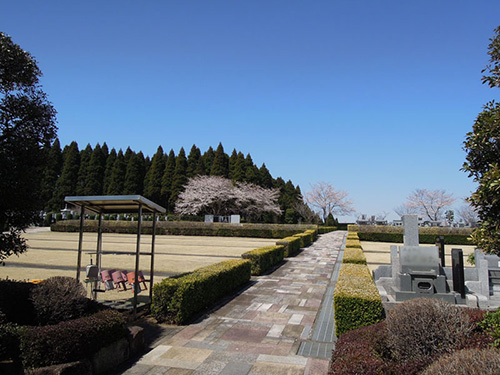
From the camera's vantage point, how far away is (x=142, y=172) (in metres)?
56.4

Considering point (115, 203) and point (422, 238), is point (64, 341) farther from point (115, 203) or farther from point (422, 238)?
point (422, 238)

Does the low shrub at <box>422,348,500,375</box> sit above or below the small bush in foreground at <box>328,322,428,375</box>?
above

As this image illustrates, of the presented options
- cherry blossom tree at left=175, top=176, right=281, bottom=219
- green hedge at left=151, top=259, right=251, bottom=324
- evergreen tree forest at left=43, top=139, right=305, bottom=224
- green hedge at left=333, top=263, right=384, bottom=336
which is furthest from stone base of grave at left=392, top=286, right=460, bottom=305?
evergreen tree forest at left=43, top=139, right=305, bottom=224

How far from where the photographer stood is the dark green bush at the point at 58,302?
14.8 ft

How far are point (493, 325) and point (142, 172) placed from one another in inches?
2258

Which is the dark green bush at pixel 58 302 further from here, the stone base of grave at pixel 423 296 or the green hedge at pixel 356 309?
the stone base of grave at pixel 423 296

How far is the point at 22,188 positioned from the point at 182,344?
3.61 meters

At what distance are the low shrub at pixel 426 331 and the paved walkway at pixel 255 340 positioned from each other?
1303mm

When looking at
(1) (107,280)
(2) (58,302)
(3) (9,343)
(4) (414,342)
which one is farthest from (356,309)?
(1) (107,280)

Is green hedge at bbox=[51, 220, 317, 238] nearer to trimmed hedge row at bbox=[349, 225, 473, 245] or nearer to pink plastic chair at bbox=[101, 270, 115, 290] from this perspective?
trimmed hedge row at bbox=[349, 225, 473, 245]

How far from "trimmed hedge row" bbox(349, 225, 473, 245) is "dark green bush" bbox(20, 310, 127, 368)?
94.9 ft

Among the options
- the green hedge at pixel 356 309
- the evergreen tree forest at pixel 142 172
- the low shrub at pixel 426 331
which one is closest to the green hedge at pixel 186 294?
the green hedge at pixel 356 309

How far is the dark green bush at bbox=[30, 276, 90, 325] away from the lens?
452 centimetres

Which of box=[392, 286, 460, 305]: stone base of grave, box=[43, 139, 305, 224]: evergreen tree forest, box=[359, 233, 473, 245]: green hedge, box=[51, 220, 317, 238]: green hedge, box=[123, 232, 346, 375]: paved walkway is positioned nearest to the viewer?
box=[123, 232, 346, 375]: paved walkway
